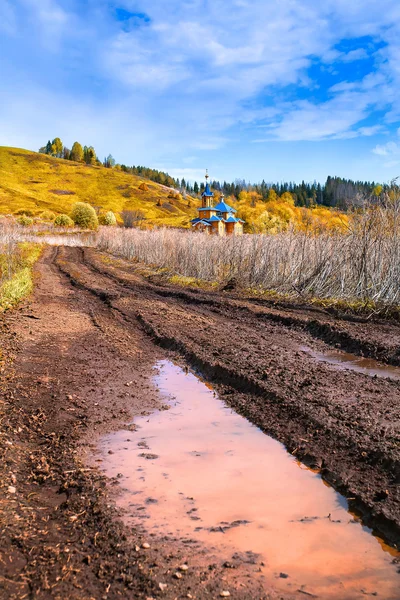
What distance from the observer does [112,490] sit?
11.6 ft

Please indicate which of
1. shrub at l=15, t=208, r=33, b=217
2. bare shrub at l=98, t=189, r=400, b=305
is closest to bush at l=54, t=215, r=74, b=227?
shrub at l=15, t=208, r=33, b=217

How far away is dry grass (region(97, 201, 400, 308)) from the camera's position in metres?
10.6

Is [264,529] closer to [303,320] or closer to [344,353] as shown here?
[344,353]

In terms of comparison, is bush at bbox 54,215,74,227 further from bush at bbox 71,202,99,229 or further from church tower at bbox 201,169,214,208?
church tower at bbox 201,169,214,208

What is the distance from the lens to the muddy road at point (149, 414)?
8.50 feet

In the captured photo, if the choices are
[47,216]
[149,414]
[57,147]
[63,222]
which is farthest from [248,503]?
[57,147]

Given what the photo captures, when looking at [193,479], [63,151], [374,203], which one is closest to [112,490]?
[193,479]

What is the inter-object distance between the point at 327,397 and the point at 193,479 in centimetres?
207

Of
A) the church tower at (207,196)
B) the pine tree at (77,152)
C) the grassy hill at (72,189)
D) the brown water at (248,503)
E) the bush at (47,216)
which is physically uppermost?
the pine tree at (77,152)

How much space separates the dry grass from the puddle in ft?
10.5

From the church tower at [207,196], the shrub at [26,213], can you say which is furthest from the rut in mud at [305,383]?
the shrub at [26,213]

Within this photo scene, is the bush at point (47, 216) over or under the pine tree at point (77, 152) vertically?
under

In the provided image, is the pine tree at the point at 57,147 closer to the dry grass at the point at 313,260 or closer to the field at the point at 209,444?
the dry grass at the point at 313,260

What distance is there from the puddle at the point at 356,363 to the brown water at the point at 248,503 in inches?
98.4
